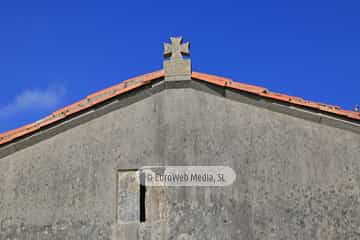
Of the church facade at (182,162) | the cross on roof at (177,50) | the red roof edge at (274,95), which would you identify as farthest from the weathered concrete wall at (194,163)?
the cross on roof at (177,50)

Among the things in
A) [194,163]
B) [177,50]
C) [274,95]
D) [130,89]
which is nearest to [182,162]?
[194,163]

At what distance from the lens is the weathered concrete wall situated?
9406mm

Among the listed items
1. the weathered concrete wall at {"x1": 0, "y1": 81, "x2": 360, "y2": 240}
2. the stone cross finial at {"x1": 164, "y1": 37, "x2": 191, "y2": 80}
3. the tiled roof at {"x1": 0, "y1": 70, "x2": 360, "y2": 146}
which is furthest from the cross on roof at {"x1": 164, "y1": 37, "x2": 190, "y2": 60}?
A: the weathered concrete wall at {"x1": 0, "y1": 81, "x2": 360, "y2": 240}

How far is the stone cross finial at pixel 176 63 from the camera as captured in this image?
10.5m

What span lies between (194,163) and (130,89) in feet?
5.82

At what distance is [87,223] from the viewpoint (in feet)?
32.4

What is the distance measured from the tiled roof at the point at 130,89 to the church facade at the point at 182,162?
0.8 inches

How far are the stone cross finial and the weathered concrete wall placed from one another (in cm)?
32

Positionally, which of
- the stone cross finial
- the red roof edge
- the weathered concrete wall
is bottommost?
the weathered concrete wall

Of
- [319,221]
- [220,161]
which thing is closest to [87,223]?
[220,161]

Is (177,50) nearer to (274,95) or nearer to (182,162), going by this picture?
(274,95)

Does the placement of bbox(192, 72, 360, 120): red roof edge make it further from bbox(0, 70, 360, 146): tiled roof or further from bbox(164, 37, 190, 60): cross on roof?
bbox(164, 37, 190, 60): cross on roof

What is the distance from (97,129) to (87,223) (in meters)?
1.67

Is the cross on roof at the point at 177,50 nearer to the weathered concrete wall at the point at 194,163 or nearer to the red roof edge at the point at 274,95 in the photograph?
the red roof edge at the point at 274,95
